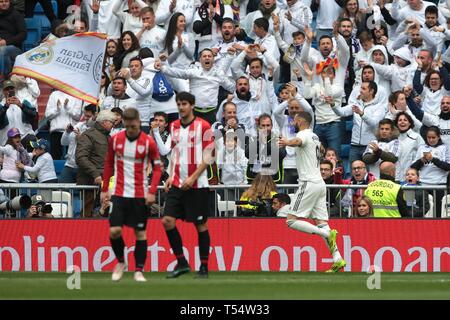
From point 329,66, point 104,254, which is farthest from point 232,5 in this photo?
point 104,254

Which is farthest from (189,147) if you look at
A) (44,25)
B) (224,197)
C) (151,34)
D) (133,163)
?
(44,25)

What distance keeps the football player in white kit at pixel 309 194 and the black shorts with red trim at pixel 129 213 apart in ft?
9.35

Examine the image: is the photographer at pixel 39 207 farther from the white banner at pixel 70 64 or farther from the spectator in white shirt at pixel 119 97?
the spectator in white shirt at pixel 119 97

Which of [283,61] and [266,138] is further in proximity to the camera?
[283,61]

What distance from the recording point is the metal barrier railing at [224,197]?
71.9ft

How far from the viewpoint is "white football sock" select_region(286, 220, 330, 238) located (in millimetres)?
19938

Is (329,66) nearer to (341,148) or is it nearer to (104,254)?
(341,148)

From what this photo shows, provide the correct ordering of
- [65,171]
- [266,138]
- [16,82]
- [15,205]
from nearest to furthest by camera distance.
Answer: [15,205]
[266,138]
[65,171]
[16,82]

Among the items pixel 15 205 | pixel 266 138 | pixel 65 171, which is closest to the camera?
pixel 15 205

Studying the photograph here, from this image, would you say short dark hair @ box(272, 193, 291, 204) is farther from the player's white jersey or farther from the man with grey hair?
the man with grey hair

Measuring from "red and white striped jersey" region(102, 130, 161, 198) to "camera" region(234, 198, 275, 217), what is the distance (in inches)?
183

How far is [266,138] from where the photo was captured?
23.1m

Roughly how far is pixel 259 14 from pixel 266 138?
4807 millimetres

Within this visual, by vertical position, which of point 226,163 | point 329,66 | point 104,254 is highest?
point 329,66
